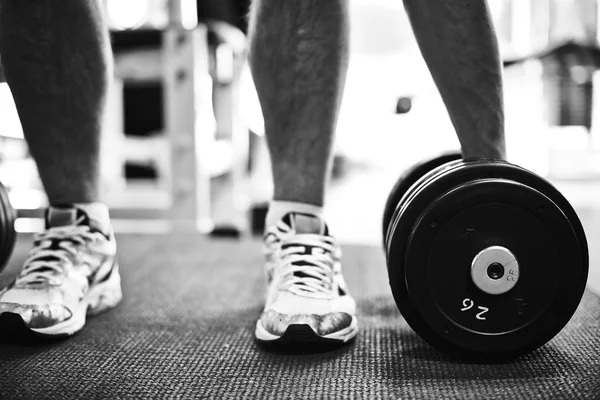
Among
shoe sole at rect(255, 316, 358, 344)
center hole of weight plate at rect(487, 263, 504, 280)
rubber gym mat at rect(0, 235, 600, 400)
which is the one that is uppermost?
center hole of weight plate at rect(487, 263, 504, 280)

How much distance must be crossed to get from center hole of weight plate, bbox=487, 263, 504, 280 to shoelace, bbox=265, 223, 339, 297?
260 mm

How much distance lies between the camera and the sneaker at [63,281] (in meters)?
0.82

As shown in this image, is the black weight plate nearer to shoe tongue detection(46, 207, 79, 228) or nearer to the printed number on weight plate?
the printed number on weight plate

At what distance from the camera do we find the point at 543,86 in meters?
5.57

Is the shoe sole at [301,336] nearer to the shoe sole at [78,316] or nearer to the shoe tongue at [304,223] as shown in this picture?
the shoe tongue at [304,223]

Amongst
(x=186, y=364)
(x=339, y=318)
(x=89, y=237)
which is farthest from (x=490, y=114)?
(x=89, y=237)

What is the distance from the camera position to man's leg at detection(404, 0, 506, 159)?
80cm

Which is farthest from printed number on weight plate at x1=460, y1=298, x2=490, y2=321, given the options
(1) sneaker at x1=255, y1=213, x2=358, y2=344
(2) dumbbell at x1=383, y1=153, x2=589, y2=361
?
(1) sneaker at x1=255, y1=213, x2=358, y2=344

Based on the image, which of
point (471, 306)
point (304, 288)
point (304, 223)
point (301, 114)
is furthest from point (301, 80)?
point (471, 306)

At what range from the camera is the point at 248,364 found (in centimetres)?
76

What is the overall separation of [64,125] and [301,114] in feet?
1.41

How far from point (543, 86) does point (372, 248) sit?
15.2ft

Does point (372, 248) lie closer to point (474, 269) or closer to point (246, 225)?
point (246, 225)

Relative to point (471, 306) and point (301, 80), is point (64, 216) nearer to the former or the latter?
point (301, 80)
